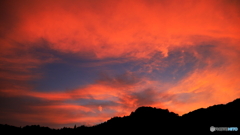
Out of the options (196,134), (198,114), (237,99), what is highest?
(237,99)

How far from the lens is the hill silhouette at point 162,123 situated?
3368cm

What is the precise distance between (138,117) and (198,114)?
17254mm

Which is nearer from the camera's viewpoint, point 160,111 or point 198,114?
point 198,114

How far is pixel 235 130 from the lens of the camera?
2825 centimetres

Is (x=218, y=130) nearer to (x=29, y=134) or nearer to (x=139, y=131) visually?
(x=139, y=131)

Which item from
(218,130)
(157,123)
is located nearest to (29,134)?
(157,123)

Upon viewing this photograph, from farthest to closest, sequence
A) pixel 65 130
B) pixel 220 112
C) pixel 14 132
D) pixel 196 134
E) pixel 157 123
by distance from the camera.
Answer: pixel 65 130, pixel 14 132, pixel 157 123, pixel 220 112, pixel 196 134

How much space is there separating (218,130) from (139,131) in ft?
60.7

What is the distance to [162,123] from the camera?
44375mm

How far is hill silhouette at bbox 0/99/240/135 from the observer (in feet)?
111

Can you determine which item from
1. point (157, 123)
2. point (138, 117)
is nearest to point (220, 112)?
point (157, 123)

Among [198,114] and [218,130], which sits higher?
[198,114]

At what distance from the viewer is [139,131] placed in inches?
1665

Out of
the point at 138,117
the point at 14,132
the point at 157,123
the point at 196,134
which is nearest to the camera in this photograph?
the point at 196,134
